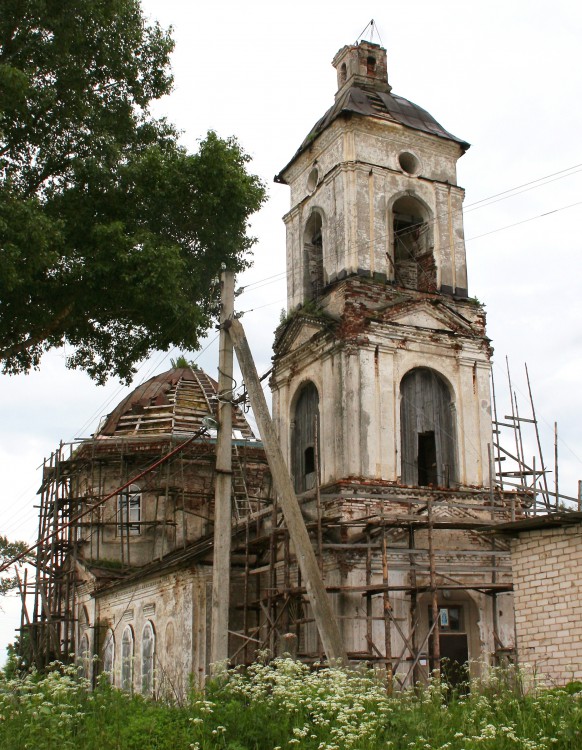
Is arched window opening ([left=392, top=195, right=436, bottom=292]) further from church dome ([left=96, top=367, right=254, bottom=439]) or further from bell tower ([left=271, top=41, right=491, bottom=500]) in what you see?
church dome ([left=96, top=367, right=254, bottom=439])

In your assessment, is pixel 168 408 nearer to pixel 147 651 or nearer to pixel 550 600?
pixel 147 651

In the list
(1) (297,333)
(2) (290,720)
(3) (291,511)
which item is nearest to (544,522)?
(3) (291,511)

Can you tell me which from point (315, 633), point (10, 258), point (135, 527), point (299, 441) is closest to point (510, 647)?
point (315, 633)

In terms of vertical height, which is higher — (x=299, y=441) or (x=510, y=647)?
(x=299, y=441)

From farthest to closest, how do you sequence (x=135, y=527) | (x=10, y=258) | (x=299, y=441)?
(x=135, y=527), (x=299, y=441), (x=10, y=258)

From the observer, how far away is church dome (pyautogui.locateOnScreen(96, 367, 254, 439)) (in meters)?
28.2

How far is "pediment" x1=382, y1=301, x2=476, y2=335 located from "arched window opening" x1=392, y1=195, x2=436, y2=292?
0.70 meters

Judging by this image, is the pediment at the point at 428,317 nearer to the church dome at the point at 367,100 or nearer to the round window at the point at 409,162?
the round window at the point at 409,162

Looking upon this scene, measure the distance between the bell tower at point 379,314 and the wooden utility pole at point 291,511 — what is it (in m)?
4.25

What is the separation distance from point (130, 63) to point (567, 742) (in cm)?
1199

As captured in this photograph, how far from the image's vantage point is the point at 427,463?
64.7ft

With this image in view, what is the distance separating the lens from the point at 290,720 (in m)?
8.95

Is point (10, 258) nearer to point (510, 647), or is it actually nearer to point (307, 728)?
point (307, 728)

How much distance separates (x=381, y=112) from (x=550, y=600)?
42.1 ft
